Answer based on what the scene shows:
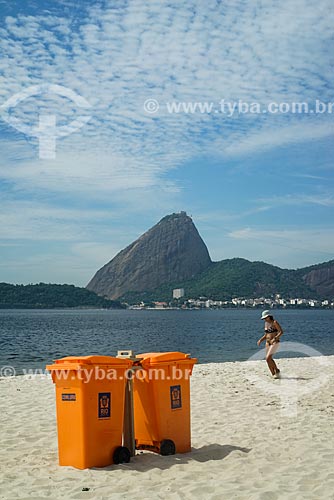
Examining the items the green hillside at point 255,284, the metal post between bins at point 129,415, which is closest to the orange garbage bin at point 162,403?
the metal post between bins at point 129,415

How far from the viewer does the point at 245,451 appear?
7.14m

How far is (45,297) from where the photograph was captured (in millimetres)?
189000

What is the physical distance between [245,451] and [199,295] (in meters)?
187

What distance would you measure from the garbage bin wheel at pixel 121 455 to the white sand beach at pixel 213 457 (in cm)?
7

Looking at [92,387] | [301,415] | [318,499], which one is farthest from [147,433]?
[301,415]

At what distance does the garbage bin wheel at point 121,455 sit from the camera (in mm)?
6457

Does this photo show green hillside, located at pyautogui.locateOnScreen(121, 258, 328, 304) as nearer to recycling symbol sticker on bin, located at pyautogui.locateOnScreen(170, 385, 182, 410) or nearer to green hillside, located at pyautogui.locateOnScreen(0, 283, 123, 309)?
green hillside, located at pyautogui.locateOnScreen(0, 283, 123, 309)

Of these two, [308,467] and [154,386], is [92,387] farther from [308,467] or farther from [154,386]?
[308,467]

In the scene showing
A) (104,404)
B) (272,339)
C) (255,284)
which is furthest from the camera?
(255,284)

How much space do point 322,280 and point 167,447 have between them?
189409 millimetres

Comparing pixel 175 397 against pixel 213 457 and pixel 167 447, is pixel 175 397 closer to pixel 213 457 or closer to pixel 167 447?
pixel 167 447

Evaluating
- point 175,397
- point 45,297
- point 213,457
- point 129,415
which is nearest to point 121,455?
point 129,415

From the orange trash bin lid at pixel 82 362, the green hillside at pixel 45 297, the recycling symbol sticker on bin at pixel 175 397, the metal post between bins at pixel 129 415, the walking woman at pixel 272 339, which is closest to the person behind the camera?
the orange trash bin lid at pixel 82 362

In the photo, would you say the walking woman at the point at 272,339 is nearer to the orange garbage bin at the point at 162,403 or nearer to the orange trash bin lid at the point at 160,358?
the orange garbage bin at the point at 162,403
